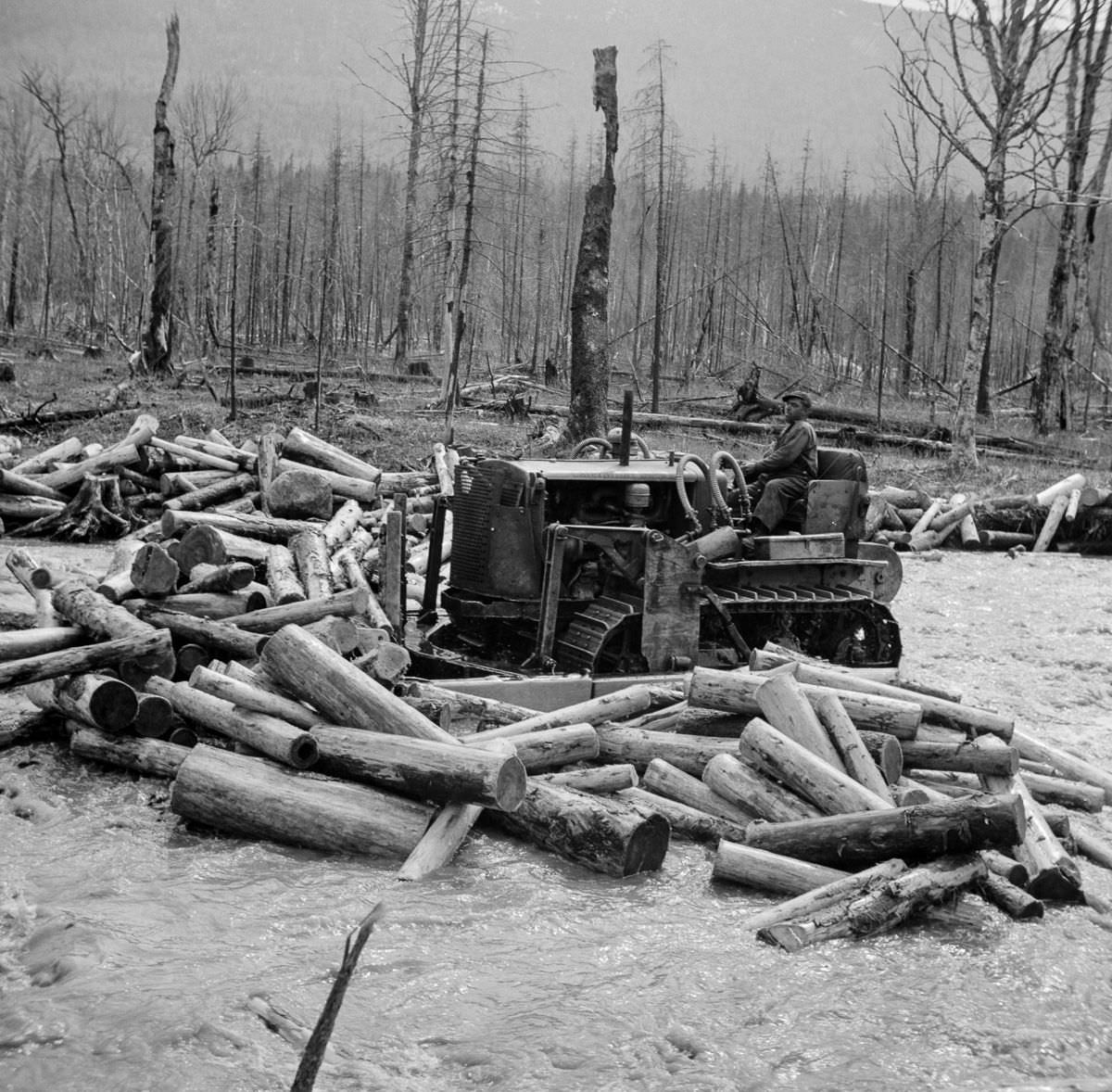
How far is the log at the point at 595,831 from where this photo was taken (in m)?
6.25

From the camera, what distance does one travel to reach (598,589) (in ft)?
31.8

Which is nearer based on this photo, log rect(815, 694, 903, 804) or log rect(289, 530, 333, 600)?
log rect(815, 694, 903, 804)

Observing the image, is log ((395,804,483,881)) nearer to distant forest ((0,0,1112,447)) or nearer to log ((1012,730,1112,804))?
log ((1012,730,1112,804))

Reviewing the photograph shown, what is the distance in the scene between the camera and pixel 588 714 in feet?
25.3

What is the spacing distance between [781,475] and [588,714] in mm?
4404

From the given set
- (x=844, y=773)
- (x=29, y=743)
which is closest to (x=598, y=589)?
(x=844, y=773)

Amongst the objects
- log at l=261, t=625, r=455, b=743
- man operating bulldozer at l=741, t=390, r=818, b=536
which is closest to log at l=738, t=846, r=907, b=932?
log at l=261, t=625, r=455, b=743

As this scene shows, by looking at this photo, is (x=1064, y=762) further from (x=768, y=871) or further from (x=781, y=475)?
(x=781, y=475)

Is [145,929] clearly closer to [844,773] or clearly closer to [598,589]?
[844,773]

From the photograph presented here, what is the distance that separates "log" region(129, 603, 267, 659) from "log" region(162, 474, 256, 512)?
24.4ft

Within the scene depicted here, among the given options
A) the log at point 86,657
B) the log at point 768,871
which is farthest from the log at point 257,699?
the log at point 768,871

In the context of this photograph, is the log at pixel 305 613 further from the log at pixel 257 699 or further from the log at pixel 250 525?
the log at pixel 250 525

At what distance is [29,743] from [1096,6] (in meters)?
26.3

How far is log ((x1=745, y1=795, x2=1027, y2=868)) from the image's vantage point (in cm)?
580
